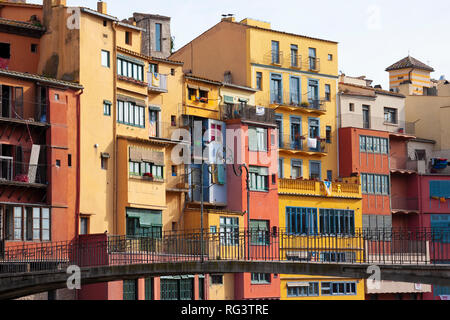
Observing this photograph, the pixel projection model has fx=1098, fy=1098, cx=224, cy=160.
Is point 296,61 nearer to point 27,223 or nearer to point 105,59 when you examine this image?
point 105,59

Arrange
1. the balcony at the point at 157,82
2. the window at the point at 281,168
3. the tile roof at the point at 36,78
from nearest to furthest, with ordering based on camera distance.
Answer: the tile roof at the point at 36,78 → the balcony at the point at 157,82 → the window at the point at 281,168

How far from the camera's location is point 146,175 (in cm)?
6619

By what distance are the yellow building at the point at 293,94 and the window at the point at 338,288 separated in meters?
0.16

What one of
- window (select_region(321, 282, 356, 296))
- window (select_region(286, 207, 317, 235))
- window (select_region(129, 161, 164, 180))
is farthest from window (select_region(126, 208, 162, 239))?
window (select_region(321, 282, 356, 296))

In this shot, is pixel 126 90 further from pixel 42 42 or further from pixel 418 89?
pixel 418 89

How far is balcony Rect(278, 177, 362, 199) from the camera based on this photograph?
78.1m

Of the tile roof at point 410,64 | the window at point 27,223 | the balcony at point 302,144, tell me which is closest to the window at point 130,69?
the window at point 27,223

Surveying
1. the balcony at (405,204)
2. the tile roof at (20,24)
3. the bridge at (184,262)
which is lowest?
the bridge at (184,262)

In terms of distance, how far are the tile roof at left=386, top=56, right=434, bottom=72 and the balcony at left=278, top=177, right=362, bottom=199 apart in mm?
23660

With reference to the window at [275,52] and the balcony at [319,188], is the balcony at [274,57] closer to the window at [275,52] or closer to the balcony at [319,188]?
the window at [275,52]

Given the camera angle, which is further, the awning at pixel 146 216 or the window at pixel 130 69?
the window at pixel 130 69

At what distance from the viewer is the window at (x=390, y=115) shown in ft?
295
